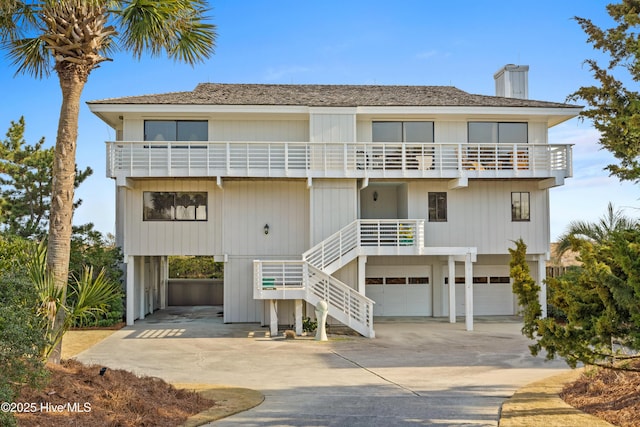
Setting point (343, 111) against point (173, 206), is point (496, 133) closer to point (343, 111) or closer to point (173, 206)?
point (343, 111)

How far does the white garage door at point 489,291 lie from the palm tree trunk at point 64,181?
57.1ft

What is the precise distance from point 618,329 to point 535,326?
5.30ft

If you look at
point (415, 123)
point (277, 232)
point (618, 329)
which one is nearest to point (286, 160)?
point (277, 232)

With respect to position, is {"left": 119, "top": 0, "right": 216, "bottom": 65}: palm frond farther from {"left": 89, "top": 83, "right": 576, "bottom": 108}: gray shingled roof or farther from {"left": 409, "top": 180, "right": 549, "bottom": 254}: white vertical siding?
{"left": 409, "top": 180, "right": 549, "bottom": 254}: white vertical siding

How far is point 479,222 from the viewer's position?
2323 centimetres

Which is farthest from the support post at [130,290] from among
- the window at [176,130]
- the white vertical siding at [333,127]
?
the white vertical siding at [333,127]

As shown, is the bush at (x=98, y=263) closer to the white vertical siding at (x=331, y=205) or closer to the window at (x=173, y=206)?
the window at (x=173, y=206)

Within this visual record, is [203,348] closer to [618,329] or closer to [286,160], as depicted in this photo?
[286,160]

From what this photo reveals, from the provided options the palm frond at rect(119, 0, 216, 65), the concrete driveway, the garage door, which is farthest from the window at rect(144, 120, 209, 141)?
the palm frond at rect(119, 0, 216, 65)

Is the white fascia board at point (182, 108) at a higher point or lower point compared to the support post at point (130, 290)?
higher

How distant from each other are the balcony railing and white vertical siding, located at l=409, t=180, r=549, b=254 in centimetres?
115

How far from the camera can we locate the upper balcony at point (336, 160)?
840 inches

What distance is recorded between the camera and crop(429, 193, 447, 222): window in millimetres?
23219

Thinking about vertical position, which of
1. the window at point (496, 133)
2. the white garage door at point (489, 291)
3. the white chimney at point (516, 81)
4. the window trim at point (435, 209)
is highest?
the white chimney at point (516, 81)
